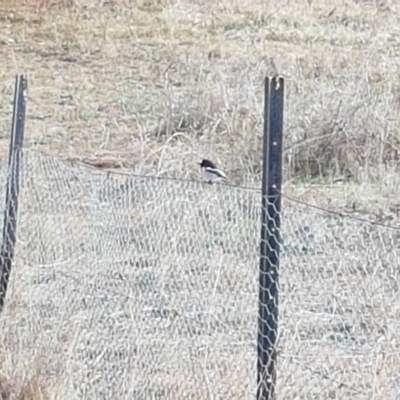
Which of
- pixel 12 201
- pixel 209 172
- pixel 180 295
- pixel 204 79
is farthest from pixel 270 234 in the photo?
pixel 204 79

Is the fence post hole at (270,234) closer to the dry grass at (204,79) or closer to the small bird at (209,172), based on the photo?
the small bird at (209,172)

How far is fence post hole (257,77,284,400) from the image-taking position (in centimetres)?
374

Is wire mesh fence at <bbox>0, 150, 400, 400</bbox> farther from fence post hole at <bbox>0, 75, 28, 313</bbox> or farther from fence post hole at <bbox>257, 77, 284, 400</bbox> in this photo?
fence post hole at <bbox>257, 77, 284, 400</bbox>

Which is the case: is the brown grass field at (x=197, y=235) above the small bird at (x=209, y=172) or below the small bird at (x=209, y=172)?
below

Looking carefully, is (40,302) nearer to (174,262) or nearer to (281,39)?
(174,262)

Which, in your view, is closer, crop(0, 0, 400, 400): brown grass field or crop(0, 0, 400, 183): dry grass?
crop(0, 0, 400, 400): brown grass field

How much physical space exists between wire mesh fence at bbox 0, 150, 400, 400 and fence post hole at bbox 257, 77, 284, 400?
49cm

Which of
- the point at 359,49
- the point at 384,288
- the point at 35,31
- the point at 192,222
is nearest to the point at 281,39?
the point at 359,49

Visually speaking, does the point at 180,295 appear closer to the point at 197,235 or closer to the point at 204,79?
the point at 197,235

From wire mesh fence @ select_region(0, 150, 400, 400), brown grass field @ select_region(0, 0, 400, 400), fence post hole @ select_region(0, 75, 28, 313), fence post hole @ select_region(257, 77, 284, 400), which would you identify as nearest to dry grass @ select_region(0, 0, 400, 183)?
brown grass field @ select_region(0, 0, 400, 400)

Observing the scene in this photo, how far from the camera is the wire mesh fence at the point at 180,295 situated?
4812 millimetres

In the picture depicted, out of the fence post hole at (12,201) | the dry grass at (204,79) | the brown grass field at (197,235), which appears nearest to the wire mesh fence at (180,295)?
the brown grass field at (197,235)

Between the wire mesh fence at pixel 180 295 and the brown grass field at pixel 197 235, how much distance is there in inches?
0.5

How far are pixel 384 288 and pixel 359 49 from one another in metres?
7.68
